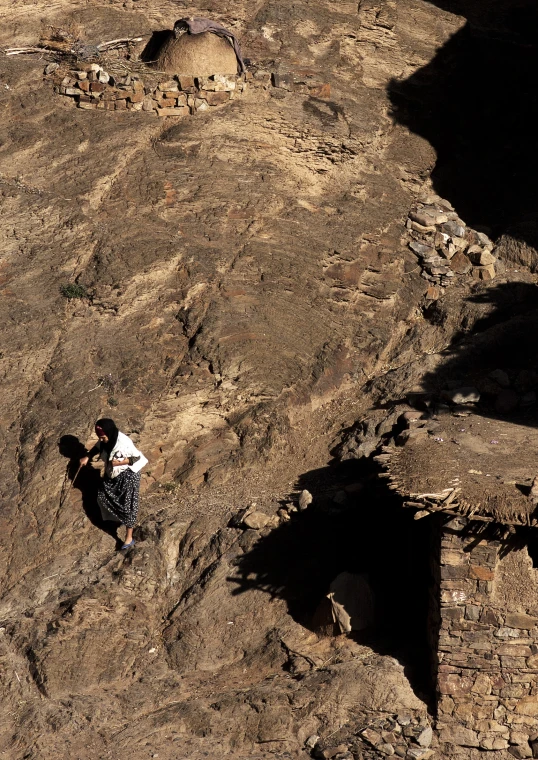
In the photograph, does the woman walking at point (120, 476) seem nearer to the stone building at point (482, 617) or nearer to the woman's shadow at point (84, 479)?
the woman's shadow at point (84, 479)

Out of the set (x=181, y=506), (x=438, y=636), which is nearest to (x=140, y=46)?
(x=181, y=506)

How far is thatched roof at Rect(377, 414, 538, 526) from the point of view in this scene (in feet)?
24.3

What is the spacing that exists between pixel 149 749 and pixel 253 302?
15.5 feet

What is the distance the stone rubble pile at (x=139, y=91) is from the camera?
1187cm

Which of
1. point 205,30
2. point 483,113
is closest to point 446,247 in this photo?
point 483,113

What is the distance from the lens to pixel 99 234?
10.8m

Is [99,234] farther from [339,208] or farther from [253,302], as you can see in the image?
[339,208]

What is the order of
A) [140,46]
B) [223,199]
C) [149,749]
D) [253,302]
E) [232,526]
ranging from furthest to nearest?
1. [140,46]
2. [223,199]
3. [253,302]
4. [232,526]
5. [149,749]

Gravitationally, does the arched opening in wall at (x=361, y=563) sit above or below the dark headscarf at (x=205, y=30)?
below

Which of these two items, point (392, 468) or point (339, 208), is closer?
point (392, 468)

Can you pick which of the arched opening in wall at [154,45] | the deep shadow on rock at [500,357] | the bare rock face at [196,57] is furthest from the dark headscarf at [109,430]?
the arched opening in wall at [154,45]

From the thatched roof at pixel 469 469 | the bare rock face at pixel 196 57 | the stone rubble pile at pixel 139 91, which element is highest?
the bare rock face at pixel 196 57

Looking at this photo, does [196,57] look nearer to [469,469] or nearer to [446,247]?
[446,247]

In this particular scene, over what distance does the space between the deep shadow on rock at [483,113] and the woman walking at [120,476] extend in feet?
17.7
